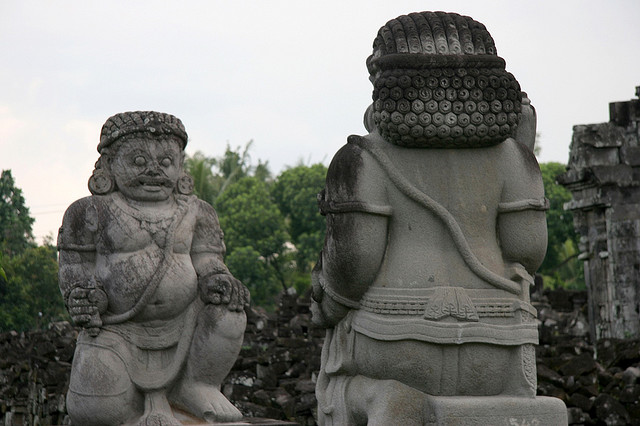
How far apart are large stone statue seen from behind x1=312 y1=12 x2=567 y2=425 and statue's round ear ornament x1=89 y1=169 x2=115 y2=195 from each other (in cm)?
255

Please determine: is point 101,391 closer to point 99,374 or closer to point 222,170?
point 99,374

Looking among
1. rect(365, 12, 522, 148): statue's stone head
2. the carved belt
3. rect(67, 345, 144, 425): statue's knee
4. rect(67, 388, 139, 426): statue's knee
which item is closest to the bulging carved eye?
rect(67, 345, 144, 425): statue's knee

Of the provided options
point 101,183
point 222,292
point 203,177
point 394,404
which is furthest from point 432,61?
point 203,177

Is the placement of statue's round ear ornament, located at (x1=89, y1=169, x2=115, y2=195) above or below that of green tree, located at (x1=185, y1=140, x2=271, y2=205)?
below

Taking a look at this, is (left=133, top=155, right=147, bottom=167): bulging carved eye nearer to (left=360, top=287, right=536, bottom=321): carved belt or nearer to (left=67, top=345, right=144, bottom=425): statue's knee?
(left=67, top=345, right=144, bottom=425): statue's knee

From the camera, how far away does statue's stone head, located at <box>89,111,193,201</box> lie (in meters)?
7.00

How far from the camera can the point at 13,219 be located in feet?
95.5

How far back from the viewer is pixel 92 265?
6938mm

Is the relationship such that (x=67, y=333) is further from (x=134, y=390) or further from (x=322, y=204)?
(x=322, y=204)

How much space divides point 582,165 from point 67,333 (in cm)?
849

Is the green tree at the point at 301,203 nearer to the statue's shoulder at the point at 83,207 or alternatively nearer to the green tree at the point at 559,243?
the green tree at the point at 559,243

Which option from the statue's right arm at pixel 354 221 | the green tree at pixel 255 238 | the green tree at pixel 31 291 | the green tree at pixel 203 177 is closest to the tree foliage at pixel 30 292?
the green tree at pixel 31 291

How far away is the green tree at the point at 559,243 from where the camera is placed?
36.8 m

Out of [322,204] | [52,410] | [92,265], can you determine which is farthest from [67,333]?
[322,204]
